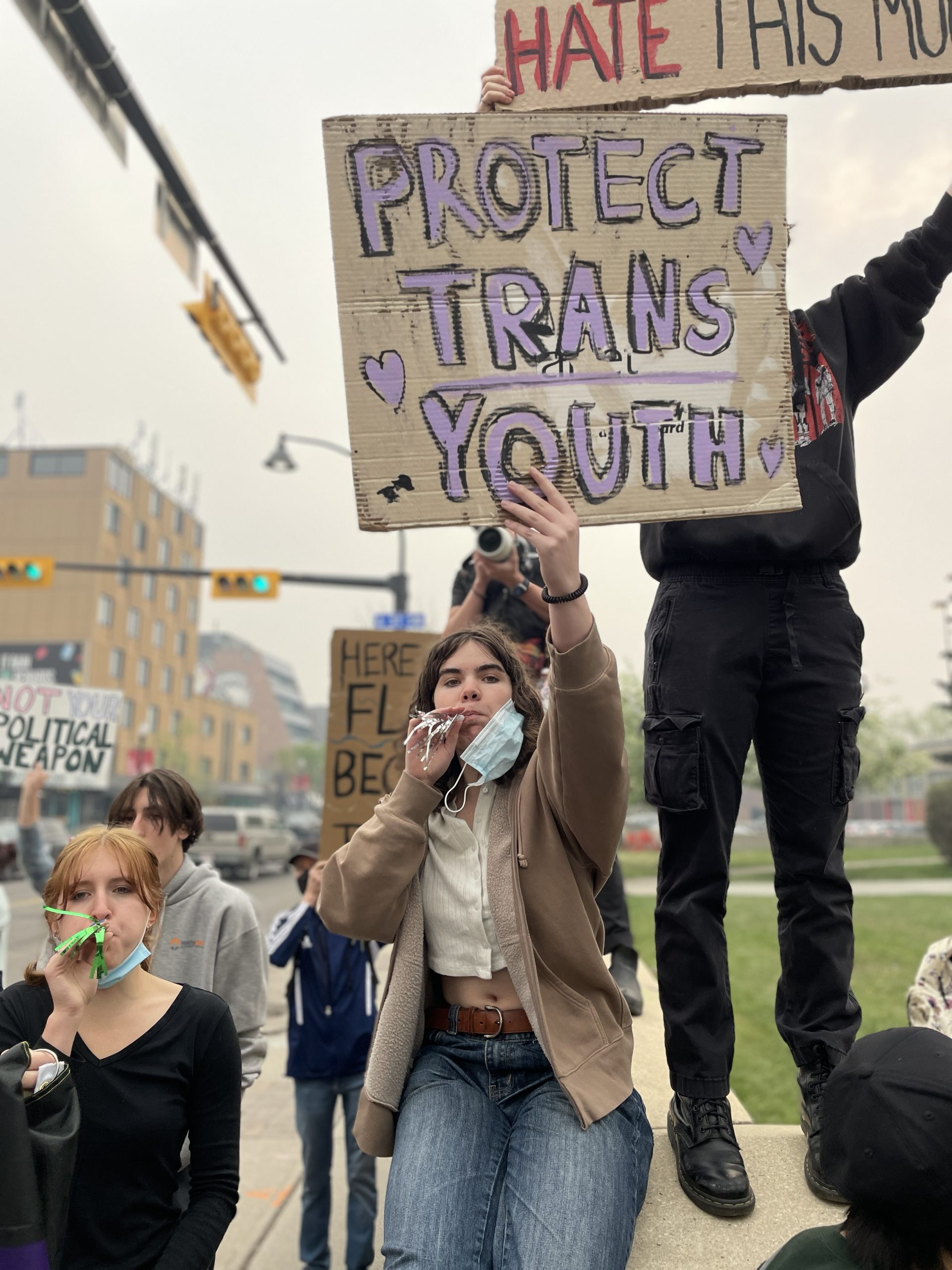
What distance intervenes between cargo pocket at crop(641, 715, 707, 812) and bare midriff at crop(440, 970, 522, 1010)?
1.80 feet

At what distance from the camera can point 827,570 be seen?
2.63 meters

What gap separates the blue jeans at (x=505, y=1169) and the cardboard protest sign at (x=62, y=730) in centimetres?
404

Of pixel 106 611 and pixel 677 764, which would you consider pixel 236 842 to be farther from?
pixel 106 611

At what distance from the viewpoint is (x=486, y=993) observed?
230 centimetres

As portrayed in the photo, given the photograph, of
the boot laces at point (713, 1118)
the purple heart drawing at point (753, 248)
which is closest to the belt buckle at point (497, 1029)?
the boot laces at point (713, 1118)

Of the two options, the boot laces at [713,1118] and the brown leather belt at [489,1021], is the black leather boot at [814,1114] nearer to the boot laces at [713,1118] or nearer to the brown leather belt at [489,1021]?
the boot laces at [713,1118]

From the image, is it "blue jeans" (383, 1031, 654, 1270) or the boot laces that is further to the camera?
the boot laces

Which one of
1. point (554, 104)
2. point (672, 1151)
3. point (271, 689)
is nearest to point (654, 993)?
point (672, 1151)

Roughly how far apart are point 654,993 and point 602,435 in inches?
123

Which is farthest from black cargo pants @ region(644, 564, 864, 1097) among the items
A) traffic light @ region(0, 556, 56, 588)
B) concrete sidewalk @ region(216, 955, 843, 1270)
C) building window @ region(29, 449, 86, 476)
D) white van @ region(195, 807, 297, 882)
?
building window @ region(29, 449, 86, 476)

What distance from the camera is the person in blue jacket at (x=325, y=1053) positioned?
4227 millimetres

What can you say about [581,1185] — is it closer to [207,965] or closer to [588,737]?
[588,737]

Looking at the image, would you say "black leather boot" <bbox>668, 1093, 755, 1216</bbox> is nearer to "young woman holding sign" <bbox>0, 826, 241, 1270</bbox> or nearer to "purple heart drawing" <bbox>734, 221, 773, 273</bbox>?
"young woman holding sign" <bbox>0, 826, 241, 1270</bbox>

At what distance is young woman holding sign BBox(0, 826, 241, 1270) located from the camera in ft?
6.37
